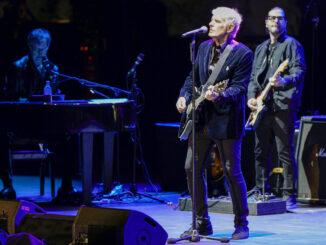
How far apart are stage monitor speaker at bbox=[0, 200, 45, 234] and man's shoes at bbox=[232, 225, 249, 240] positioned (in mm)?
1727

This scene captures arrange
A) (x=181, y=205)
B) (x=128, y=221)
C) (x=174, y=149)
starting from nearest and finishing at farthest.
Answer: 1. (x=128, y=221)
2. (x=181, y=205)
3. (x=174, y=149)

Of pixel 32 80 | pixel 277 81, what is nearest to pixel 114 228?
pixel 277 81

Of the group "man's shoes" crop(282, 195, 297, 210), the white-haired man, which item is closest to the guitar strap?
the white-haired man

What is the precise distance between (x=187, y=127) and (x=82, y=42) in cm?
500

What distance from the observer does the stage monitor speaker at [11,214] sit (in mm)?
5062

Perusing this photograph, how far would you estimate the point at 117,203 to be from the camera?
8.09m

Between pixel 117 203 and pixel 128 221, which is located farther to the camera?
pixel 117 203

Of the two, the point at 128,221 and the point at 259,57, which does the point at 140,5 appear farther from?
the point at 128,221

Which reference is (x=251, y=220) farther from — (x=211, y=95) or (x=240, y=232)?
(x=211, y=95)

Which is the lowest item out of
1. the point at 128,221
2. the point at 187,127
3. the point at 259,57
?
the point at 128,221

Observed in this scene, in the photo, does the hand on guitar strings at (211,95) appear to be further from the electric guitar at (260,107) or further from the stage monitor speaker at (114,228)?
the electric guitar at (260,107)

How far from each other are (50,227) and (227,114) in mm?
1701

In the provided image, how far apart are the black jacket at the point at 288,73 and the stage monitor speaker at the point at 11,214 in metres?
3.27

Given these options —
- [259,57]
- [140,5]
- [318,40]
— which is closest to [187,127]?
[259,57]
